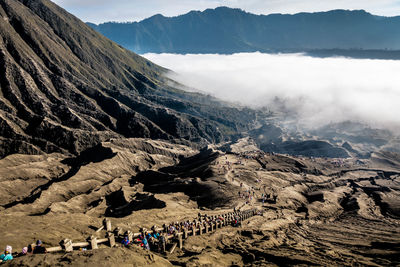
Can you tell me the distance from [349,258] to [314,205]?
167ft

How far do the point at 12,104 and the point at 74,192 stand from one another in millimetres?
124593

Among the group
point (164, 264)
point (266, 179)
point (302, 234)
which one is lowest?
point (266, 179)

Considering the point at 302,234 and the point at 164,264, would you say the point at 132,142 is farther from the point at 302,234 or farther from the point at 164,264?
the point at 164,264

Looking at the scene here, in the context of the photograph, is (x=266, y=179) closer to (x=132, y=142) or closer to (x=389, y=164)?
(x=132, y=142)

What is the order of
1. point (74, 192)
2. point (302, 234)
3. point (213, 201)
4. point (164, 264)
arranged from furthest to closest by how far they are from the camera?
point (74, 192) < point (213, 201) < point (302, 234) < point (164, 264)

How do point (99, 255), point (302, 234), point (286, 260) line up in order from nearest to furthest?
point (99, 255), point (286, 260), point (302, 234)

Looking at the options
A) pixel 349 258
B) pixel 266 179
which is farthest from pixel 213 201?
pixel 349 258

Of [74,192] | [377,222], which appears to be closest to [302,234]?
[377,222]

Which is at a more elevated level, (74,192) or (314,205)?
(314,205)

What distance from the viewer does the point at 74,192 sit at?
327ft

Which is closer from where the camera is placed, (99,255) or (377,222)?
(99,255)

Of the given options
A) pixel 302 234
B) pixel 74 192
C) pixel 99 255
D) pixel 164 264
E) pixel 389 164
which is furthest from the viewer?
pixel 389 164

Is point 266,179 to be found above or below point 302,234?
below

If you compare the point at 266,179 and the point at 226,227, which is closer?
the point at 226,227
